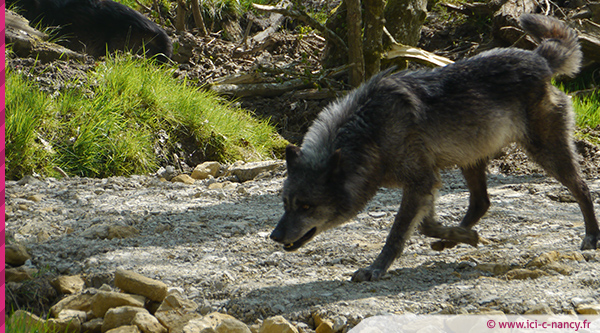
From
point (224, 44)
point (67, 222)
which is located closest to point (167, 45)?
point (224, 44)

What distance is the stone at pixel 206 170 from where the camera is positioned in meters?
6.68

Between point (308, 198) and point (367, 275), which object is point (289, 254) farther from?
point (367, 275)

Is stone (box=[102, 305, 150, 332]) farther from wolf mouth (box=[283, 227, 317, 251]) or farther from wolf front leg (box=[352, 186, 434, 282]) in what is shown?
wolf front leg (box=[352, 186, 434, 282])

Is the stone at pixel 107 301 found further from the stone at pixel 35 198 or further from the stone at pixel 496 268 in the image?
the stone at pixel 35 198

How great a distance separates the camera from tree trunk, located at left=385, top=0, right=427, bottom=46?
8.59 m

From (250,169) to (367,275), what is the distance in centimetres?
319

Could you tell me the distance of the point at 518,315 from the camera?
291cm

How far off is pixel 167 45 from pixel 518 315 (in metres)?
7.38

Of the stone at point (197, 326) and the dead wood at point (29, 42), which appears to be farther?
the dead wood at point (29, 42)

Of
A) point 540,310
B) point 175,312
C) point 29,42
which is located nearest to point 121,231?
point 175,312

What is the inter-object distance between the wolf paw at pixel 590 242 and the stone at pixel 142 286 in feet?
9.51

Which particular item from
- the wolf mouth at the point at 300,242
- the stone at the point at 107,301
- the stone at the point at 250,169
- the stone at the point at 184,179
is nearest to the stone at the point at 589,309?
the wolf mouth at the point at 300,242

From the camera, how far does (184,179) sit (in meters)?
6.36

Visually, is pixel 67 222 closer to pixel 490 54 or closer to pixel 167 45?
pixel 490 54
